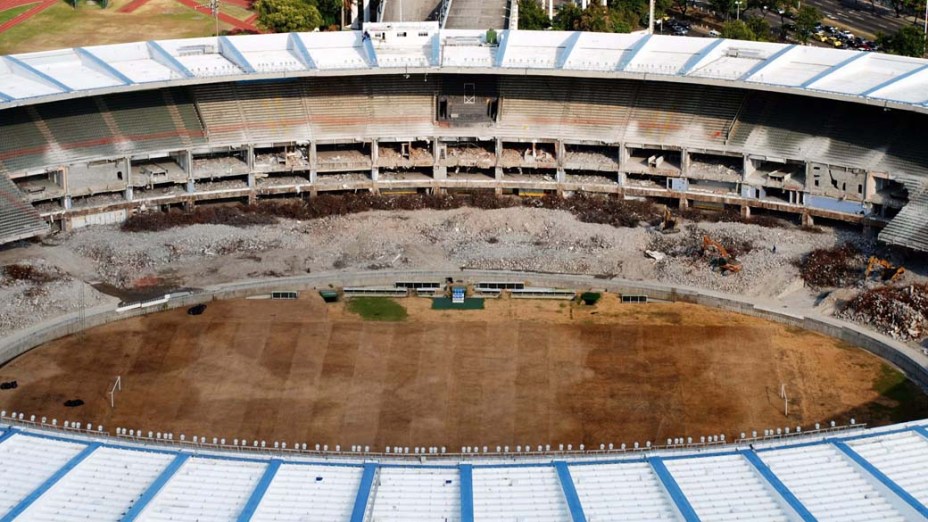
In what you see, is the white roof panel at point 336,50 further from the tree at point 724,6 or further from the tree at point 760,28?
the tree at point 724,6

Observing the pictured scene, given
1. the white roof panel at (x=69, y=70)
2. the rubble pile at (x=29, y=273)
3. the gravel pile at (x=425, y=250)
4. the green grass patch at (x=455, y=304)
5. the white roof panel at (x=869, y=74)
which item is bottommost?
the green grass patch at (x=455, y=304)

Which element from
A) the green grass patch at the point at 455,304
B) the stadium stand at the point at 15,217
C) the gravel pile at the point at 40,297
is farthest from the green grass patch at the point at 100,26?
the green grass patch at the point at 455,304

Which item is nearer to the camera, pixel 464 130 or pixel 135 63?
pixel 135 63

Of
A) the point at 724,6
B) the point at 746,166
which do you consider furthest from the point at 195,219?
the point at 724,6

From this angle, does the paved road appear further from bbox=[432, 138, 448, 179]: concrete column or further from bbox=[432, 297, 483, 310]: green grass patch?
bbox=[432, 297, 483, 310]: green grass patch

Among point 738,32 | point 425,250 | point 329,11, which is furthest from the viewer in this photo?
point 329,11

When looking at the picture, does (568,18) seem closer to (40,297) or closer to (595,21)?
(595,21)

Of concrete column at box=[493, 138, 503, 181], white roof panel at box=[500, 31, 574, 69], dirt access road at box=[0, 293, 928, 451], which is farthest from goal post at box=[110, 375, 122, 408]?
white roof panel at box=[500, 31, 574, 69]
